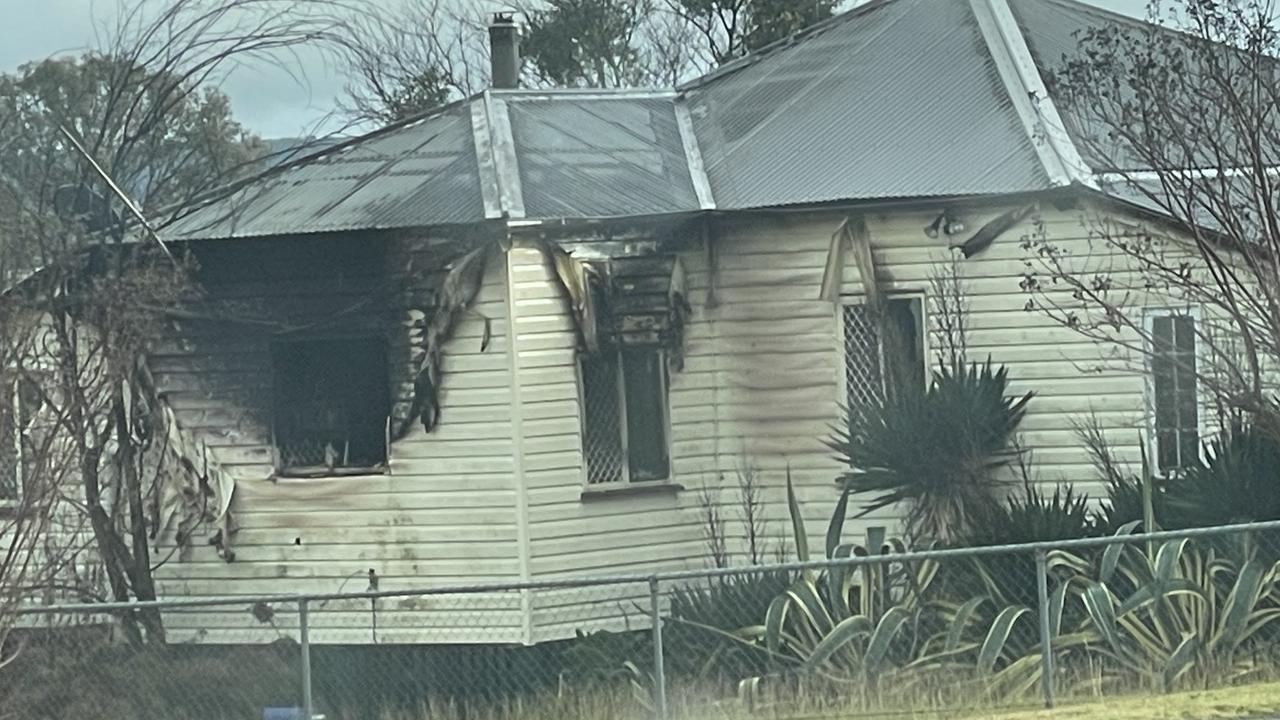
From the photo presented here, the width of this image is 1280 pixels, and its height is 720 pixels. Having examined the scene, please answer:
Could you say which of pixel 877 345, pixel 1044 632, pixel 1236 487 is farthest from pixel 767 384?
pixel 1044 632

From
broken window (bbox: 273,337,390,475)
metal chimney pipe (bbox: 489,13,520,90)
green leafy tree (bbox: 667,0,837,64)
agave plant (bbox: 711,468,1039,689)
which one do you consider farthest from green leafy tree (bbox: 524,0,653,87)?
agave plant (bbox: 711,468,1039,689)

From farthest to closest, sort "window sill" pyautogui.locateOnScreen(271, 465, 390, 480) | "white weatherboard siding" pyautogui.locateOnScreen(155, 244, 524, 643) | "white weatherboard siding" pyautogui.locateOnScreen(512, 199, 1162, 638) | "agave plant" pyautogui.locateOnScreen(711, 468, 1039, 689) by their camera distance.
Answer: "window sill" pyautogui.locateOnScreen(271, 465, 390, 480)
"white weatherboard siding" pyautogui.locateOnScreen(155, 244, 524, 643)
"white weatherboard siding" pyautogui.locateOnScreen(512, 199, 1162, 638)
"agave plant" pyautogui.locateOnScreen(711, 468, 1039, 689)

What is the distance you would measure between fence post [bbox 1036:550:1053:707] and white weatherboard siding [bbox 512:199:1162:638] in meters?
3.80

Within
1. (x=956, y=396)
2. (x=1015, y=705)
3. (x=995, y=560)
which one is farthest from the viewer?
(x=956, y=396)

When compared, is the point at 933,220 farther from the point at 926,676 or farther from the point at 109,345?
the point at 109,345

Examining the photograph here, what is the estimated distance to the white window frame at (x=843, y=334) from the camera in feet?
47.9

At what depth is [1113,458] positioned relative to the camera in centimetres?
1420

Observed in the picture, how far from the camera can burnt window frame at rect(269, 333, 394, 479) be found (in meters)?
14.9

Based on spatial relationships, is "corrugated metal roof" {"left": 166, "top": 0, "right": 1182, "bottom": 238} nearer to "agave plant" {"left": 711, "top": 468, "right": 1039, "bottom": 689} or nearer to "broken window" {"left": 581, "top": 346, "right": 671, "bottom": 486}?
"broken window" {"left": 581, "top": 346, "right": 671, "bottom": 486}

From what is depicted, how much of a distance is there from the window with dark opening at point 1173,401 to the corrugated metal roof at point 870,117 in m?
1.47

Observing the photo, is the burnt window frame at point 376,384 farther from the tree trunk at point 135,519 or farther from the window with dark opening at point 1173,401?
the window with dark opening at point 1173,401

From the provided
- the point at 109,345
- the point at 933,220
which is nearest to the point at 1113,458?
the point at 933,220

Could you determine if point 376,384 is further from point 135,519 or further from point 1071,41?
point 1071,41

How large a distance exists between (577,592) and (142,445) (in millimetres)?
3776
